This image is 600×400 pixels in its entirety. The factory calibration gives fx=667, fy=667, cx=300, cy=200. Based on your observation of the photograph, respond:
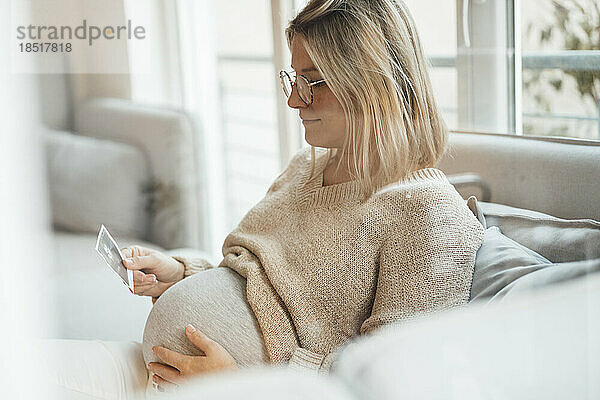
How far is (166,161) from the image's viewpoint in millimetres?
957

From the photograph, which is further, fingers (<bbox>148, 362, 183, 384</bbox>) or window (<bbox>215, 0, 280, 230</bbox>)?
window (<bbox>215, 0, 280, 230</bbox>)

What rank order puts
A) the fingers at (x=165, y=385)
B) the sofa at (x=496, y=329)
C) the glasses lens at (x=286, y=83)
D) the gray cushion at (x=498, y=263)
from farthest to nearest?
the glasses lens at (x=286, y=83) → the gray cushion at (x=498, y=263) → the fingers at (x=165, y=385) → the sofa at (x=496, y=329)

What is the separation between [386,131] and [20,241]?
0.42 m

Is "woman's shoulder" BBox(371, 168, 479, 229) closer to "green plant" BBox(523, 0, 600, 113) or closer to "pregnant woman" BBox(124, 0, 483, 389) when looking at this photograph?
"pregnant woman" BBox(124, 0, 483, 389)

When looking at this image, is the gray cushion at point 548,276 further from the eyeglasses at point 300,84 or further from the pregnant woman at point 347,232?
the eyeglasses at point 300,84

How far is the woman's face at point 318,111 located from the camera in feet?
2.55

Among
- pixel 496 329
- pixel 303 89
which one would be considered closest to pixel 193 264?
pixel 303 89

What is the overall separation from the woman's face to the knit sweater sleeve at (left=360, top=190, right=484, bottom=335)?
12 centimetres

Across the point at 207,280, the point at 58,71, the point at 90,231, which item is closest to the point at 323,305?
the point at 207,280

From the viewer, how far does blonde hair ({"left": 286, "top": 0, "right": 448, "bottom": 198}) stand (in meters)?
0.76

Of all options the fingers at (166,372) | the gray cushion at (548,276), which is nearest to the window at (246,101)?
the fingers at (166,372)

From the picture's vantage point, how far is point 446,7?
79cm

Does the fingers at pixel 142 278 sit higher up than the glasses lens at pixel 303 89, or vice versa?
the glasses lens at pixel 303 89

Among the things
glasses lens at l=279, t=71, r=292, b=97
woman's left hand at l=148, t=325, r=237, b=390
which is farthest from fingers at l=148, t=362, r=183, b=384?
glasses lens at l=279, t=71, r=292, b=97
